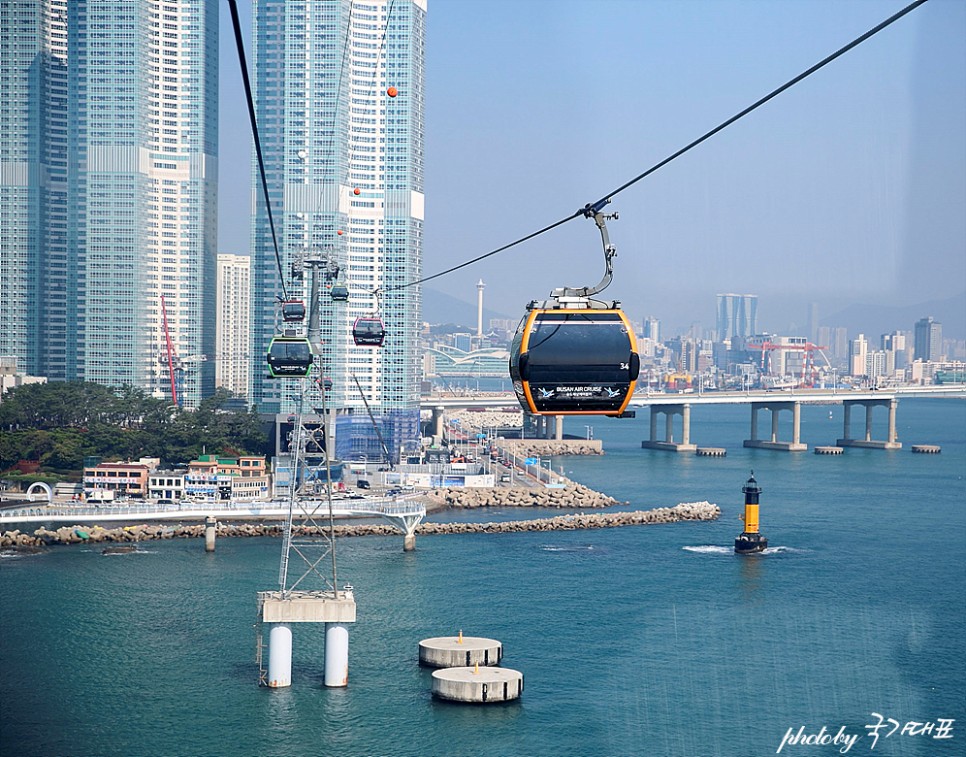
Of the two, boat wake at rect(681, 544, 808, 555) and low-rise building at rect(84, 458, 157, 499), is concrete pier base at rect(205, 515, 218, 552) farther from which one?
boat wake at rect(681, 544, 808, 555)

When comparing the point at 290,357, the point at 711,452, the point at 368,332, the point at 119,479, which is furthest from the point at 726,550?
the point at 711,452

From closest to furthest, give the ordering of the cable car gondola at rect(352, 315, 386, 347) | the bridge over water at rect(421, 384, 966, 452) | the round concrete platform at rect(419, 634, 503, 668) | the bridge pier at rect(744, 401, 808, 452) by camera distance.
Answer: the round concrete platform at rect(419, 634, 503, 668) → the cable car gondola at rect(352, 315, 386, 347) → the bridge over water at rect(421, 384, 966, 452) → the bridge pier at rect(744, 401, 808, 452)

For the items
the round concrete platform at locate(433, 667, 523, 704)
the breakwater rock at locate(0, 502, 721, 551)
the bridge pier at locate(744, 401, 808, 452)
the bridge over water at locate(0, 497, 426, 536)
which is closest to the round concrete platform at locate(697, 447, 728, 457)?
the bridge pier at locate(744, 401, 808, 452)

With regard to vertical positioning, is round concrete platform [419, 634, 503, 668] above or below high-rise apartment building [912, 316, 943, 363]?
below

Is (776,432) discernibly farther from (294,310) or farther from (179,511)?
(294,310)

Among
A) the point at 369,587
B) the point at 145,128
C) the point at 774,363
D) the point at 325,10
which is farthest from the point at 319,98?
the point at 774,363
